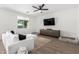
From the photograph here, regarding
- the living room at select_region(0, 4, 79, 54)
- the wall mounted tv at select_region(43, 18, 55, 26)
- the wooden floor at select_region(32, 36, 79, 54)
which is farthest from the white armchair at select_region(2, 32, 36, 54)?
the wall mounted tv at select_region(43, 18, 55, 26)

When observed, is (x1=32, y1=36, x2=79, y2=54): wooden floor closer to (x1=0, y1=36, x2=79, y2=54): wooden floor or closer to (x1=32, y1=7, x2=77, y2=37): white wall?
(x1=0, y1=36, x2=79, y2=54): wooden floor

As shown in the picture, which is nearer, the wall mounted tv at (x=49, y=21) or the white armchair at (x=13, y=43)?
the white armchair at (x=13, y=43)

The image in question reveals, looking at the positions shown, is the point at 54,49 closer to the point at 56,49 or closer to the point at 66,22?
the point at 56,49

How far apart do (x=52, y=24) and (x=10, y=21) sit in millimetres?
3397

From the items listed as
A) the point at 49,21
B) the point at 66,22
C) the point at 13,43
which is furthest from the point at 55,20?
the point at 13,43

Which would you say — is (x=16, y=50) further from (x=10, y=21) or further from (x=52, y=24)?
(x=52, y=24)

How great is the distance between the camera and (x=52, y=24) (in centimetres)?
446

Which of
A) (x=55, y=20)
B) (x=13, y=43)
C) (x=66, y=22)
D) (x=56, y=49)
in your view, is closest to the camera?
(x=13, y=43)

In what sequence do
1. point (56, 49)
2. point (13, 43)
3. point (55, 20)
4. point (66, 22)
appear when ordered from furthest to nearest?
point (55, 20) → point (66, 22) → point (56, 49) → point (13, 43)

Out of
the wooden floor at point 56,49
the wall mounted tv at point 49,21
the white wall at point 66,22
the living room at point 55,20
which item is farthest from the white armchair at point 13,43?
the wall mounted tv at point 49,21

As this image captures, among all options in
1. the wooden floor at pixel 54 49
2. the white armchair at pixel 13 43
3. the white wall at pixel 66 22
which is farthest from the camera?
the white wall at pixel 66 22

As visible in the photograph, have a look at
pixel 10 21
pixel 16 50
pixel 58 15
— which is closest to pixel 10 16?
pixel 10 21

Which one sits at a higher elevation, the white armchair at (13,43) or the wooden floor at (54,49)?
the white armchair at (13,43)

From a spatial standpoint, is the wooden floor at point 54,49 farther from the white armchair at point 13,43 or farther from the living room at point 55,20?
the white armchair at point 13,43
